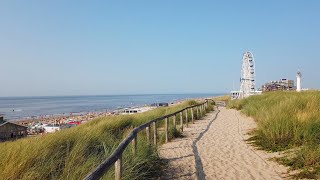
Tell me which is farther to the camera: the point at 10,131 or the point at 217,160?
the point at 10,131

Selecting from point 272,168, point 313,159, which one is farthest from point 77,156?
point 313,159

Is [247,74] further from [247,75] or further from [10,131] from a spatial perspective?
[10,131]

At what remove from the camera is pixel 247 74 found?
52.2 m

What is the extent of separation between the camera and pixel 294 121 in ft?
31.6

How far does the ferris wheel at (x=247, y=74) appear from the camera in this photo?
5012 centimetres

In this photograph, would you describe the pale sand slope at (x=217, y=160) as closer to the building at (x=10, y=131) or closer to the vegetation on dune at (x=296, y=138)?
the vegetation on dune at (x=296, y=138)

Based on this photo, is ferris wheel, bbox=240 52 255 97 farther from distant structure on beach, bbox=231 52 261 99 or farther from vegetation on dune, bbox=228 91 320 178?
vegetation on dune, bbox=228 91 320 178

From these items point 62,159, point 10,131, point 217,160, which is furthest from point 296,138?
point 10,131

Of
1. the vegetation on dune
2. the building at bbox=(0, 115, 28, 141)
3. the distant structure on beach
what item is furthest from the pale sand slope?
the distant structure on beach

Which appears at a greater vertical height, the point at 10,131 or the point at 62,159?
the point at 62,159

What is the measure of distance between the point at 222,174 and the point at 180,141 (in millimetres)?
4947

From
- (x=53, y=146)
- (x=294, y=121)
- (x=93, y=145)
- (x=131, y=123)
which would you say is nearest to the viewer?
(x=53, y=146)

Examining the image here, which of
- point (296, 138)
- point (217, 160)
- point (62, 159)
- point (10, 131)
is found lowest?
point (10, 131)

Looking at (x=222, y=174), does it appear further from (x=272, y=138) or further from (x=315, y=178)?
(x=272, y=138)
